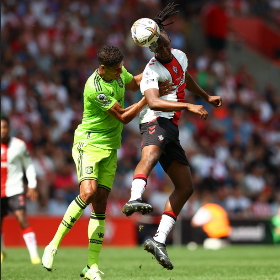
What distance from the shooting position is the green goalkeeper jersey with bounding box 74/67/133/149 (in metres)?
7.47

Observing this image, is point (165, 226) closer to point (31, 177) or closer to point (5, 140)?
point (31, 177)

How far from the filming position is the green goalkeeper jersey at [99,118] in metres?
7.47

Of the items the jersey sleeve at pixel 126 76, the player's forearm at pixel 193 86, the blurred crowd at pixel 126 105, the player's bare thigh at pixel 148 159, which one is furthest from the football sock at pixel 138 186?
the blurred crowd at pixel 126 105

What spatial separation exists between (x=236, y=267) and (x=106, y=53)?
13.7ft

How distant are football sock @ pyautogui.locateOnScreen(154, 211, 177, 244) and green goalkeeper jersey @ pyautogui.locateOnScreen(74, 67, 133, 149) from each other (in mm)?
1144

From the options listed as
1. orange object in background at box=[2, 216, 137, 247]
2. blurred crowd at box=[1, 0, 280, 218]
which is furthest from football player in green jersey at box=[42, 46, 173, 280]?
blurred crowd at box=[1, 0, 280, 218]

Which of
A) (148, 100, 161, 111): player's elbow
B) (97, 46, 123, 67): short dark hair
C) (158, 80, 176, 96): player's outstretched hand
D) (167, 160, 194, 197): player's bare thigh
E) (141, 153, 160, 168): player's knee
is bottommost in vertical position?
(167, 160, 194, 197): player's bare thigh

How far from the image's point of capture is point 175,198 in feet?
24.7

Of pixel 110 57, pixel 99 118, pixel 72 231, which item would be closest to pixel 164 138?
pixel 99 118

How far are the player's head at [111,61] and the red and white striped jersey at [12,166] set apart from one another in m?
3.52

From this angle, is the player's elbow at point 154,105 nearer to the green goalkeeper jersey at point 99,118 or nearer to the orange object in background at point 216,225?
the green goalkeeper jersey at point 99,118

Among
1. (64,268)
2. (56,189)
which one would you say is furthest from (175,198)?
(56,189)

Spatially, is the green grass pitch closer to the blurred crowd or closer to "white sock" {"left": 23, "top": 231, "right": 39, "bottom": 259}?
"white sock" {"left": 23, "top": 231, "right": 39, "bottom": 259}

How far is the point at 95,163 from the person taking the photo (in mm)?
7488
